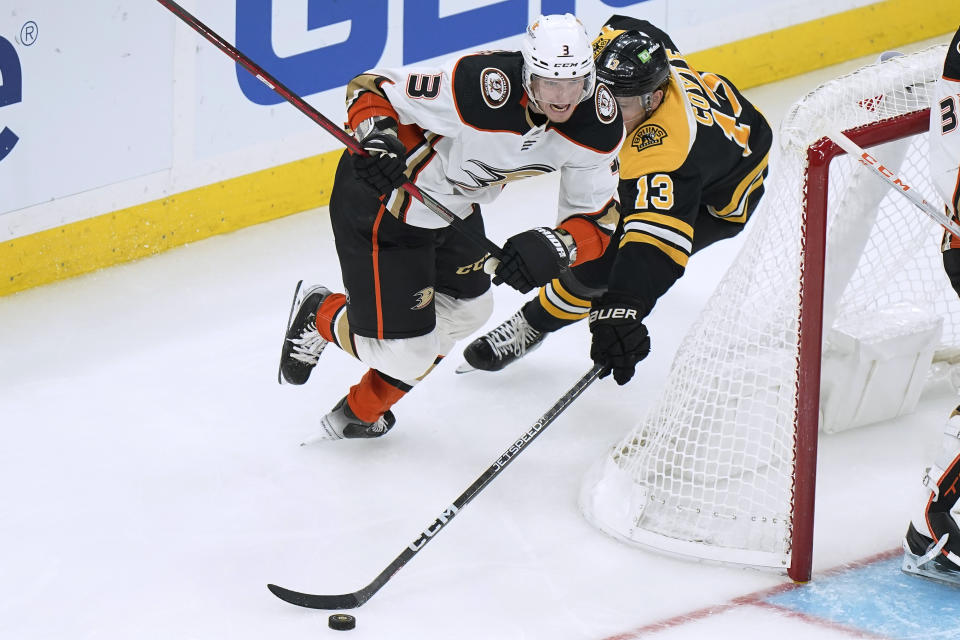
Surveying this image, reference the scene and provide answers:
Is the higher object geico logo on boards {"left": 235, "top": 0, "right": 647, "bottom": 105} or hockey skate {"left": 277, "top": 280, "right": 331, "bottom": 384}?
geico logo on boards {"left": 235, "top": 0, "right": 647, "bottom": 105}

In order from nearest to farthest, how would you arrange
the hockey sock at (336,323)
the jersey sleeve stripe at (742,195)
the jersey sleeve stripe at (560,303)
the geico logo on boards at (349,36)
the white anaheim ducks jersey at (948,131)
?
the white anaheim ducks jersey at (948,131), the hockey sock at (336,323), the jersey sleeve stripe at (742,195), the jersey sleeve stripe at (560,303), the geico logo on boards at (349,36)

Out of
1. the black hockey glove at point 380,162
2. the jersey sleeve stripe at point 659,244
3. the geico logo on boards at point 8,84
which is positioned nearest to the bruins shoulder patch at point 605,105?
the jersey sleeve stripe at point 659,244

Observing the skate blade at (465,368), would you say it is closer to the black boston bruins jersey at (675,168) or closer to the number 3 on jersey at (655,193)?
the black boston bruins jersey at (675,168)

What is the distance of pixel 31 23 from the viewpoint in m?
3.91

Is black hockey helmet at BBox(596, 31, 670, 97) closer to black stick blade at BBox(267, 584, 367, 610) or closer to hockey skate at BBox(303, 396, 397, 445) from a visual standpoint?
hockey skate at BBox(303, 396, 397, 445)

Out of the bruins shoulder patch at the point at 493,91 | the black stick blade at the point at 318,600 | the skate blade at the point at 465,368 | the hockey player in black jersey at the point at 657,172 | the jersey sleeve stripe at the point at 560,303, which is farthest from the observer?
the skate blade at the point at 465,368

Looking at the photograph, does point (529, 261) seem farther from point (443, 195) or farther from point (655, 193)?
point (655, 193)

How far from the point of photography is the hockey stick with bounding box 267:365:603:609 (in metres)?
2.74

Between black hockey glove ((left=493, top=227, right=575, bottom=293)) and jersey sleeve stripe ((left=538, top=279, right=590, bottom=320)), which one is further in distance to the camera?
jersey sleeve stripe ((left=538, top=279, right=590, bottom=320))

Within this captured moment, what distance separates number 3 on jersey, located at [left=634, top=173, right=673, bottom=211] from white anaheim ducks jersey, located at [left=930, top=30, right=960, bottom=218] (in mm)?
653

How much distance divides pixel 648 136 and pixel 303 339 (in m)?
1.00

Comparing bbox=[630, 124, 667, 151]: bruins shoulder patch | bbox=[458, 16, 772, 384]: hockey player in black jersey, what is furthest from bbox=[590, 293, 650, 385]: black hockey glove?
bbox=[630, 124, 667, 151]: bruins shoulder patch

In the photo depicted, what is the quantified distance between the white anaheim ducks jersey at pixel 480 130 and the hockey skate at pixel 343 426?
0.59 meters

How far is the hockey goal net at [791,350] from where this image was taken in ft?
9.13
